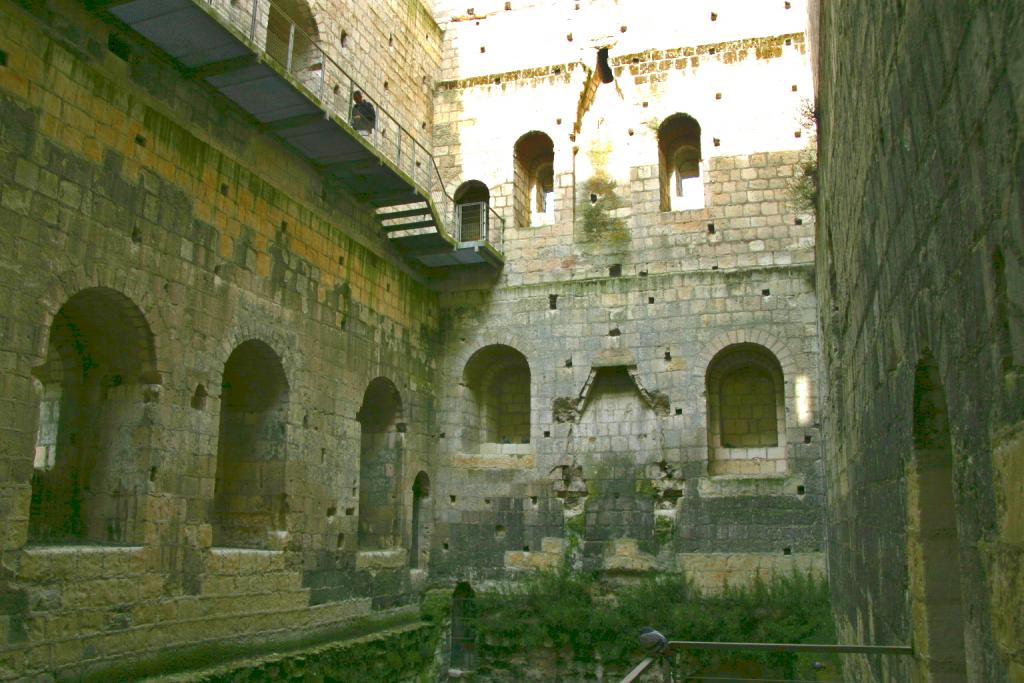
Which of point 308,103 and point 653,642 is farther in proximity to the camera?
point 308,103

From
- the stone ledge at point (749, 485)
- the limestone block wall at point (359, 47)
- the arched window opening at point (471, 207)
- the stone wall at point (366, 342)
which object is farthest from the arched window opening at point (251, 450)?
the stone ledge at point (749, 485)

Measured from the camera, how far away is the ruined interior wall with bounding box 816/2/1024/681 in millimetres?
2123

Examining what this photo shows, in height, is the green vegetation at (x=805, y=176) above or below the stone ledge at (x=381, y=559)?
above

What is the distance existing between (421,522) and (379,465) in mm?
1396

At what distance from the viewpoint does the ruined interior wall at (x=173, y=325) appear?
7727 mm

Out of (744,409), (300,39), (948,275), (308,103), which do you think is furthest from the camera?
(744,409)

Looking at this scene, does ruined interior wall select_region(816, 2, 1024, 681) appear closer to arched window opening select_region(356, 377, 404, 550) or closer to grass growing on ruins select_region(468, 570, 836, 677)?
grass growing on ruins select_region(468, 570, 836, 677)

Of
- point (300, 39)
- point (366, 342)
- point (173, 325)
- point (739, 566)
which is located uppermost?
point (300, 39)

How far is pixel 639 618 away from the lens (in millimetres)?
13094

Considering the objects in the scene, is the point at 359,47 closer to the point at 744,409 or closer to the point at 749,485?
the point at 744,409

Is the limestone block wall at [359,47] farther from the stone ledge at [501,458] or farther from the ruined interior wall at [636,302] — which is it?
the stone ledge at [501,458]

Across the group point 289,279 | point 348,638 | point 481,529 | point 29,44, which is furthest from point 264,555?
point 29,44

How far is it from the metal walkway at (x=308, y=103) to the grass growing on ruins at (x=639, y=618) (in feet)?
17.4

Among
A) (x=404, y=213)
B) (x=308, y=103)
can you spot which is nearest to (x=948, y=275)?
(x=308, y=103)
